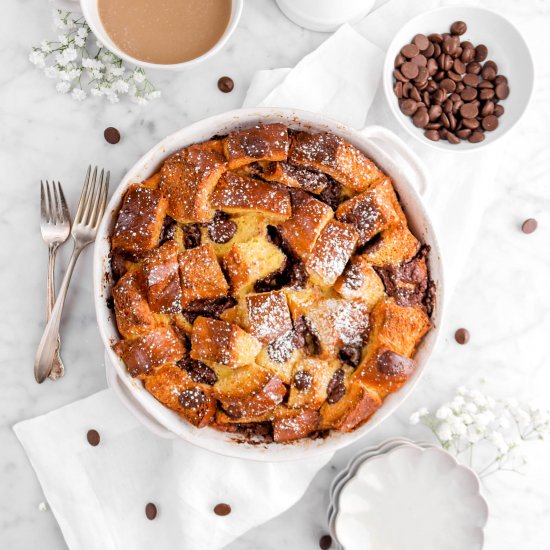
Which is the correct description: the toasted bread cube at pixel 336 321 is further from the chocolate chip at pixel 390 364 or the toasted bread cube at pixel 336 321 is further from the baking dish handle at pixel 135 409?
the baking dish handle at pixel 135 409

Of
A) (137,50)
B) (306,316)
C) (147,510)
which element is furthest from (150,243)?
(147,510)

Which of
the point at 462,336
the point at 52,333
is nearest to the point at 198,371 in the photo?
the point at 52,333

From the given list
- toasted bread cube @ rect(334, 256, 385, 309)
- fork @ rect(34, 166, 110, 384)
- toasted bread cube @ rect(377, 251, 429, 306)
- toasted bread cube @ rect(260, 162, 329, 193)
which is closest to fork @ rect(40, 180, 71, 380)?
fork @ rect(34, 166, 110, 384)

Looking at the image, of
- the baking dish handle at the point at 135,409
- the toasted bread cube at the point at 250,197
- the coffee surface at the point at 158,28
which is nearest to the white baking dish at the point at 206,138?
the baking dish handle at the point at 135,409

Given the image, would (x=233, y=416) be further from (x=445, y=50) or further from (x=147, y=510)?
(x=445, y=50)

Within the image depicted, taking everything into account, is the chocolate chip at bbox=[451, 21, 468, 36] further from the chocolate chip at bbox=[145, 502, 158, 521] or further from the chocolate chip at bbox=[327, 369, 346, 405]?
the chocolate chip at bbox=[145, 502, 158, 521]

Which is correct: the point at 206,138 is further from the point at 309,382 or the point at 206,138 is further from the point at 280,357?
the point at 309,382
